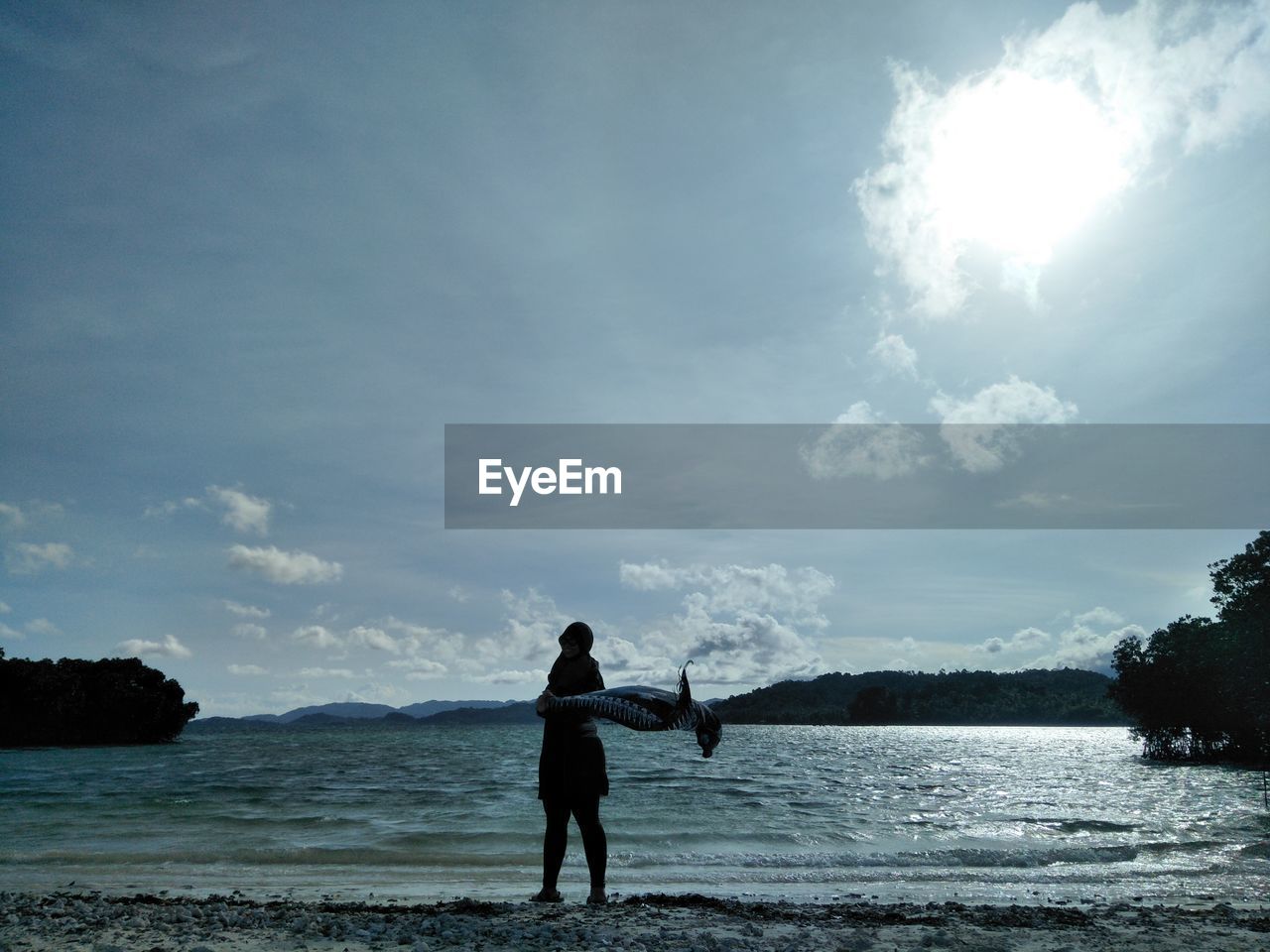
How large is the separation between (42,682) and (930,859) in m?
118

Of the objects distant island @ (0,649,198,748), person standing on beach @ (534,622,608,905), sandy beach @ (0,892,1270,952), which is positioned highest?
person standing on beach @ (534,622,608,905)

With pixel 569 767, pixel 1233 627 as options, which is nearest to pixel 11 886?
pixel 569 767

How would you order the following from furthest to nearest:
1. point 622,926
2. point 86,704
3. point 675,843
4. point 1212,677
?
point 86,704
point 1212,677
point 675,843
point 622,926

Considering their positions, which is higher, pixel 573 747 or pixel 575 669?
pixel 575 669

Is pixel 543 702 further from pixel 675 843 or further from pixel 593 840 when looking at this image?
pixel 675 843

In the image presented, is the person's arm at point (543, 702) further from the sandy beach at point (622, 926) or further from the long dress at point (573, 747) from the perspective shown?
the sandy beach at point (622, 926)

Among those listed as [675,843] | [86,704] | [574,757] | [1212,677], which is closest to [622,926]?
[574,757]

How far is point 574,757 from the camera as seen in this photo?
8180 mm

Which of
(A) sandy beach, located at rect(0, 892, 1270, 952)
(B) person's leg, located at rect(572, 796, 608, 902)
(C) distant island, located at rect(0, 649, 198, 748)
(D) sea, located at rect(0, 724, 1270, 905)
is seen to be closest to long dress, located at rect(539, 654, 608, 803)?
(B) person's leg, located at rect(572, 796, 608, 902)

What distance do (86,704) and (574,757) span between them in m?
121

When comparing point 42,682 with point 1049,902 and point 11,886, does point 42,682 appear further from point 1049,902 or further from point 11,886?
point 1049,902

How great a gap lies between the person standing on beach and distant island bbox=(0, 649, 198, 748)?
117m

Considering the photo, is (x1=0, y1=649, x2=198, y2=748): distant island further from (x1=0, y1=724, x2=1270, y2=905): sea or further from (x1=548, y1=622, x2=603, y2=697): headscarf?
(x1=548, y1=622, x2=603, y2=697): headscarf

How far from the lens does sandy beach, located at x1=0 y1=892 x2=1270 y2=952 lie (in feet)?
21.3
